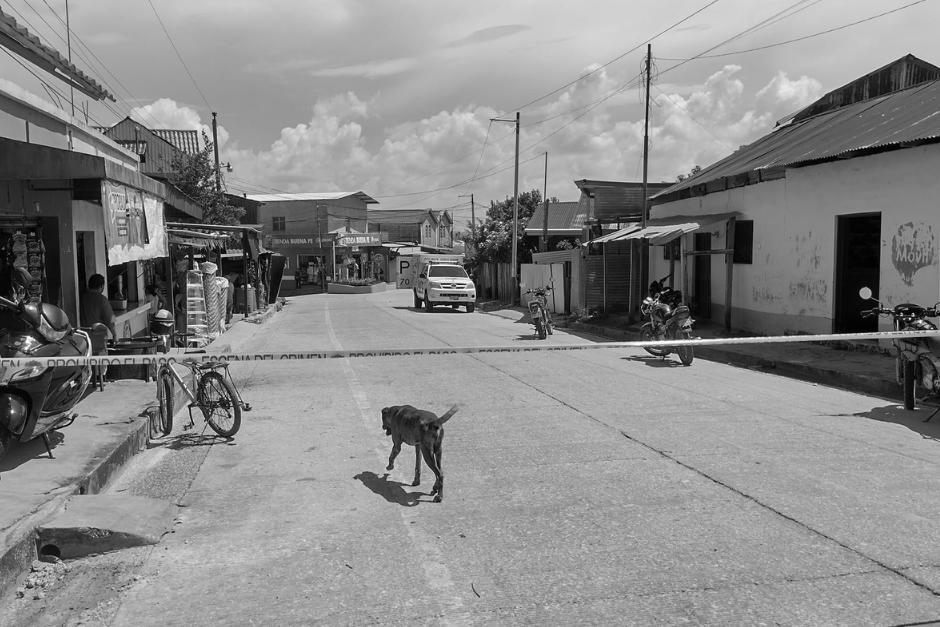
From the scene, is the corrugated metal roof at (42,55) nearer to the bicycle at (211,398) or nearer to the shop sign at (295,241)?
the bicycle at (211,398)

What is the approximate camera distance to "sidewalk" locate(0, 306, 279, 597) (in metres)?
4.51

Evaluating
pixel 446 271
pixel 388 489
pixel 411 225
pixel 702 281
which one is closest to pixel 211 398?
pixel 388 489

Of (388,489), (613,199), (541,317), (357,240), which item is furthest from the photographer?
(357,240)

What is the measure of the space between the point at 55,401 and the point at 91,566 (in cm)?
201

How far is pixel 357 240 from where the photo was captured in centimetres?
5831

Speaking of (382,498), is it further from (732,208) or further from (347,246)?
(347,246)

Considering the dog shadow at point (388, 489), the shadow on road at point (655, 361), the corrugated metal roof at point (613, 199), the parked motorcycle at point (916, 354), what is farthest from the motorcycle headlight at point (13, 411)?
the corrugated metal roof at point (613, 199)

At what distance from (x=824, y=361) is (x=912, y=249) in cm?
234

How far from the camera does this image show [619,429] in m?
7.68

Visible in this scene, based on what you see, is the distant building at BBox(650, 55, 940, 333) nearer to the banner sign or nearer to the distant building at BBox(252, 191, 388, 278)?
the banner sign

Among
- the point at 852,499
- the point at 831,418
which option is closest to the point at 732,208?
the point at 831,418

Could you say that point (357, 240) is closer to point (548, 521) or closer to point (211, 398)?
point (211, 398)

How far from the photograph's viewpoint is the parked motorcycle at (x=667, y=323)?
1338 cm

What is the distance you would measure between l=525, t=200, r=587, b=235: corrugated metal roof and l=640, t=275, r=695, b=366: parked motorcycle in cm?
3090
